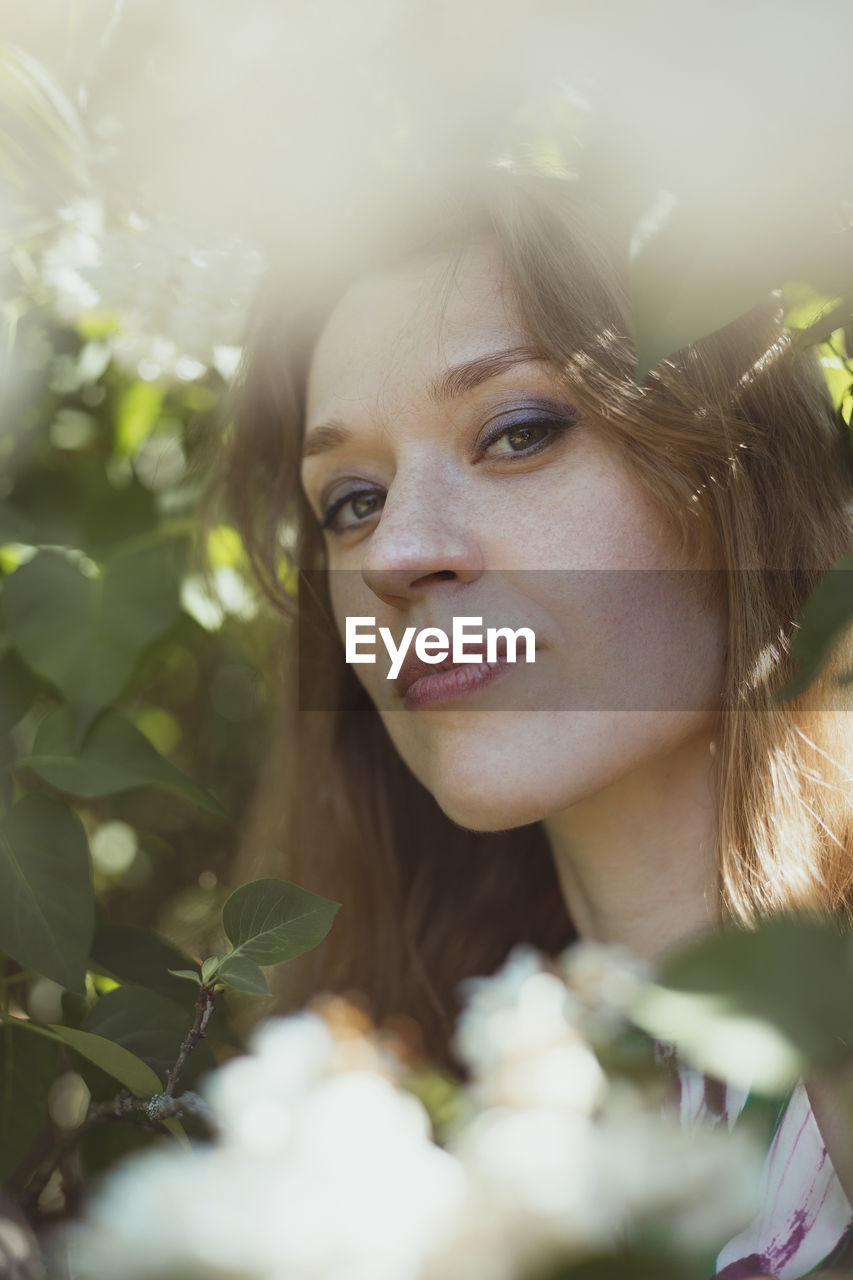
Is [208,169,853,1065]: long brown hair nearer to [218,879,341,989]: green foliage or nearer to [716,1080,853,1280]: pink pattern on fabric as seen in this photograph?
[716,1080,853,1280]: pink pattern on fabric

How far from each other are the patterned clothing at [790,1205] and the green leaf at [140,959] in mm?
341

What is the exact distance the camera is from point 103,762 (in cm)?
70

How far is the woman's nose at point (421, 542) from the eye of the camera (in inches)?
27.0

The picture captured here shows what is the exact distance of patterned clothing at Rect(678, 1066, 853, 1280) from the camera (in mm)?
586

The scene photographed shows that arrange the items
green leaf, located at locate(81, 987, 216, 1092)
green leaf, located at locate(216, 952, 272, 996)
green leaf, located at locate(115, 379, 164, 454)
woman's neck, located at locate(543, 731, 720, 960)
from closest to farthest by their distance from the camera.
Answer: green leaf, located at locate(216, 952, 272, 996) < green leaf, located at locate(81, 987, 216, 1092) < woman's neck, located at locate(543, 731, 720, 960) < green leaf, located at locate(115, 379, 164, 454)

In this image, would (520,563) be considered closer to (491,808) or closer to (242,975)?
(491,808)

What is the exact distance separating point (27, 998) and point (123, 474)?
48 cm

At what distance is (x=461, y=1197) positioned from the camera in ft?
1.08

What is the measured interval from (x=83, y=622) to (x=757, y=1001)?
2.19 feet

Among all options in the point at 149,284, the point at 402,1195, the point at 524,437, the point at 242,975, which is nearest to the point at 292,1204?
the point at 402,1195

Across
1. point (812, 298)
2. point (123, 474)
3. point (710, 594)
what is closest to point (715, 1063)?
point (812, 298)

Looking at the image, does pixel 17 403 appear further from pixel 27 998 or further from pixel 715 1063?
pixel 715 1063

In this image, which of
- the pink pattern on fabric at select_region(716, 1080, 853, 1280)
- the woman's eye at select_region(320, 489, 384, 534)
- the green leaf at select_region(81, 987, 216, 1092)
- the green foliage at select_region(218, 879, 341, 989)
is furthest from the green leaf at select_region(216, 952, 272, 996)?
the woman's eye at select_region(320, 489, 384, 534)

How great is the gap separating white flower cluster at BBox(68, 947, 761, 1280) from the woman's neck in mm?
369
